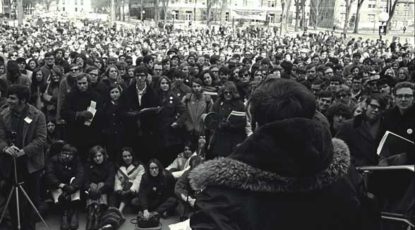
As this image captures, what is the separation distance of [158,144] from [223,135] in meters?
1.40

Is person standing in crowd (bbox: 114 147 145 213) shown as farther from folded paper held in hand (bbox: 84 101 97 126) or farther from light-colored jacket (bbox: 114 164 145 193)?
folded paper held in hand (bbox: 84 101 97 126)

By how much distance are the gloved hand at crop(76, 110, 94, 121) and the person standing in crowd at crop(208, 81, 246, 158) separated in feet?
5.44

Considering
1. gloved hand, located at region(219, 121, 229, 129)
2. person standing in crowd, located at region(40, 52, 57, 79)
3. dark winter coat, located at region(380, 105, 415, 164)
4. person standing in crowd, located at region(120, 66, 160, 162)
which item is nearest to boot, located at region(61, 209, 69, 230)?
person standing in crowd, located at region(120, 66, 160, 162)

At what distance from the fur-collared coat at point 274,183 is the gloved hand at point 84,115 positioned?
519 centimetres

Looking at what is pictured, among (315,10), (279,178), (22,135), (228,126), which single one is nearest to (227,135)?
(228,126)

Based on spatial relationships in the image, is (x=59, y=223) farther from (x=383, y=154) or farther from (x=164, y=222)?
(x=383, y=154)

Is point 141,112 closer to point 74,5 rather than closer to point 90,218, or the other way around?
point 90,218

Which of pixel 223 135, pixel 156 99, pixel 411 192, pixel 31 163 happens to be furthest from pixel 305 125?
pixel 156 99

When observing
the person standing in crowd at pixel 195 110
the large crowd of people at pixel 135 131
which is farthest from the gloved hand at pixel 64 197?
the person standing in crowd at pixel 195 110

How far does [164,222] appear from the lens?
6559mm

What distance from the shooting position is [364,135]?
450 centimetres

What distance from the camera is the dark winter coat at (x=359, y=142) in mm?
4383

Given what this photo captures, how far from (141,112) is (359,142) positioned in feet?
11.5

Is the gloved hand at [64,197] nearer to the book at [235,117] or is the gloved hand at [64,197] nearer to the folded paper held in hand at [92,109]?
the folded paper held in hand at [92,109]
